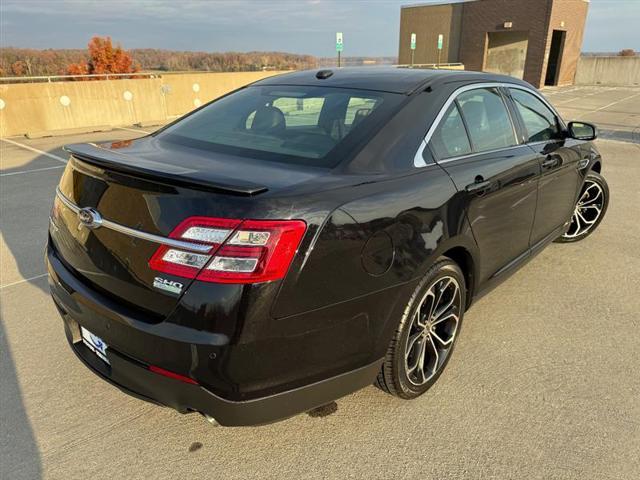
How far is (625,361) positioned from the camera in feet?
9.59

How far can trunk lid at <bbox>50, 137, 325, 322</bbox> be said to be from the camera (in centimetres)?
176

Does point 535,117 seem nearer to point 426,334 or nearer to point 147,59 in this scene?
point 426,334

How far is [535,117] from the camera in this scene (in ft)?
11.9

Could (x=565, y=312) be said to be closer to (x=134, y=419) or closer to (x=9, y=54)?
(x=134, y=419)

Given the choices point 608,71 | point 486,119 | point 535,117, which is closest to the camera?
point 486,119

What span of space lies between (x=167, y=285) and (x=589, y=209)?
4494 mm

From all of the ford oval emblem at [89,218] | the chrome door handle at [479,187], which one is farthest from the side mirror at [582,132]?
the ford oval emblem at [89,218]

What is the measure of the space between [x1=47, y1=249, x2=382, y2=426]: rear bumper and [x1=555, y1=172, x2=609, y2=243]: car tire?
355cm

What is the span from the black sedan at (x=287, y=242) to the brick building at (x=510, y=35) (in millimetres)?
33686

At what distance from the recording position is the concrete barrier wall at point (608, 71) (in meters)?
37.2

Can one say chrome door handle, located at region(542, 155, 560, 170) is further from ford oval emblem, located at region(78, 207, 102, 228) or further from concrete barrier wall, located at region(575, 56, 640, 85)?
concrete barrier wall, located at region(575, 56, 640, 85)

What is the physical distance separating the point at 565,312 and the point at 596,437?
1334 mm

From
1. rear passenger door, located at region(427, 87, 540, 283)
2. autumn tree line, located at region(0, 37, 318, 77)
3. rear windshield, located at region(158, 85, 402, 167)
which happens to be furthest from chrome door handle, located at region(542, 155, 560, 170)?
autumn tree line, located at region(0, 37, 318, 77)

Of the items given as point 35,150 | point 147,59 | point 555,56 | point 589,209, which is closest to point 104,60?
point 147,59
